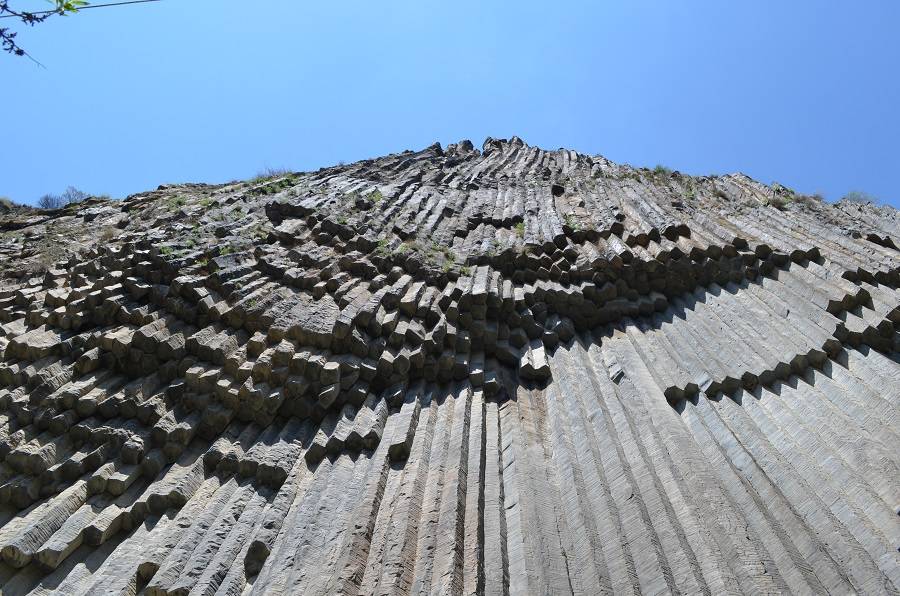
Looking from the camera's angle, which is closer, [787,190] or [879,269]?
[879,269]

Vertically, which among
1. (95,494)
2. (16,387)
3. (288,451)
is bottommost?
(95,494)

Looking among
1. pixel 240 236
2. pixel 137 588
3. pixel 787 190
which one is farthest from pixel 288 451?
pixel 787 190

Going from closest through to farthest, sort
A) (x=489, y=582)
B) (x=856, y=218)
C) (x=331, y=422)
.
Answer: (x=489, y=582) → (x=331, y=422) → (x=856, y=218)

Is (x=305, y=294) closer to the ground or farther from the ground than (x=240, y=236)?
closer to the ground

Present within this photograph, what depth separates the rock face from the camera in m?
4.39

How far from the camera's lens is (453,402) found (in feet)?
20.8

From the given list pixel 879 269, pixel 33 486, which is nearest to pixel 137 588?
pixel 33 486

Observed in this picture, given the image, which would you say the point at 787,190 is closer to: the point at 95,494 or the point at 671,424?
the point at 671,424

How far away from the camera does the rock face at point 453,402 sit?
439 cm

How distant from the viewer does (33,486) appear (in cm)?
572

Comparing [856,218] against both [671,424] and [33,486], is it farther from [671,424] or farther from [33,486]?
[33,486]

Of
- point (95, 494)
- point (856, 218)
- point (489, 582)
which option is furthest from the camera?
point (856, 218)

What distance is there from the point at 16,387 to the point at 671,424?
6.41 m

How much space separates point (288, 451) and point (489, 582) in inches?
95.1
